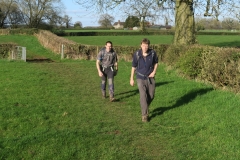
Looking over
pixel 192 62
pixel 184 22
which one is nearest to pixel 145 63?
pixel 192 62

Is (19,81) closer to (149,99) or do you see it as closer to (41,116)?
(41,116)

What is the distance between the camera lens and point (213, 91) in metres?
9.05

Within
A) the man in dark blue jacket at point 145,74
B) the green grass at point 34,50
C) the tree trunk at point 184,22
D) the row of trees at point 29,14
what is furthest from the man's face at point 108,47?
the row of trees at point 29,14

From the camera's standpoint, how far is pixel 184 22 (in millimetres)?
16875

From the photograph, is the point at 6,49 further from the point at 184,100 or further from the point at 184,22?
the point at 184,100

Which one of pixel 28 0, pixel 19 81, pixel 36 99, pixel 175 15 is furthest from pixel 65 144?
pixel 28 0

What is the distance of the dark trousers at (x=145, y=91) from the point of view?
6.86m

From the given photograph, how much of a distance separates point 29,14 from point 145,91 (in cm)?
7178

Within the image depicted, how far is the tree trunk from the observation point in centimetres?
1662

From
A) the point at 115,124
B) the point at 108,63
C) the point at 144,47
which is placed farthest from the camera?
the point at 108,63

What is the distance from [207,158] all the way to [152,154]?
898mm

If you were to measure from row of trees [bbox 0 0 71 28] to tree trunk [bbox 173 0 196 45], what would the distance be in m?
60.3

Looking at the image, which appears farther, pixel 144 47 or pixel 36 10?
pixel 36 10

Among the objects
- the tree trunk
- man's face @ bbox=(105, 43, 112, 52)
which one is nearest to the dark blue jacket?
man's face @ bbox=(105, 43, 112, 52)
